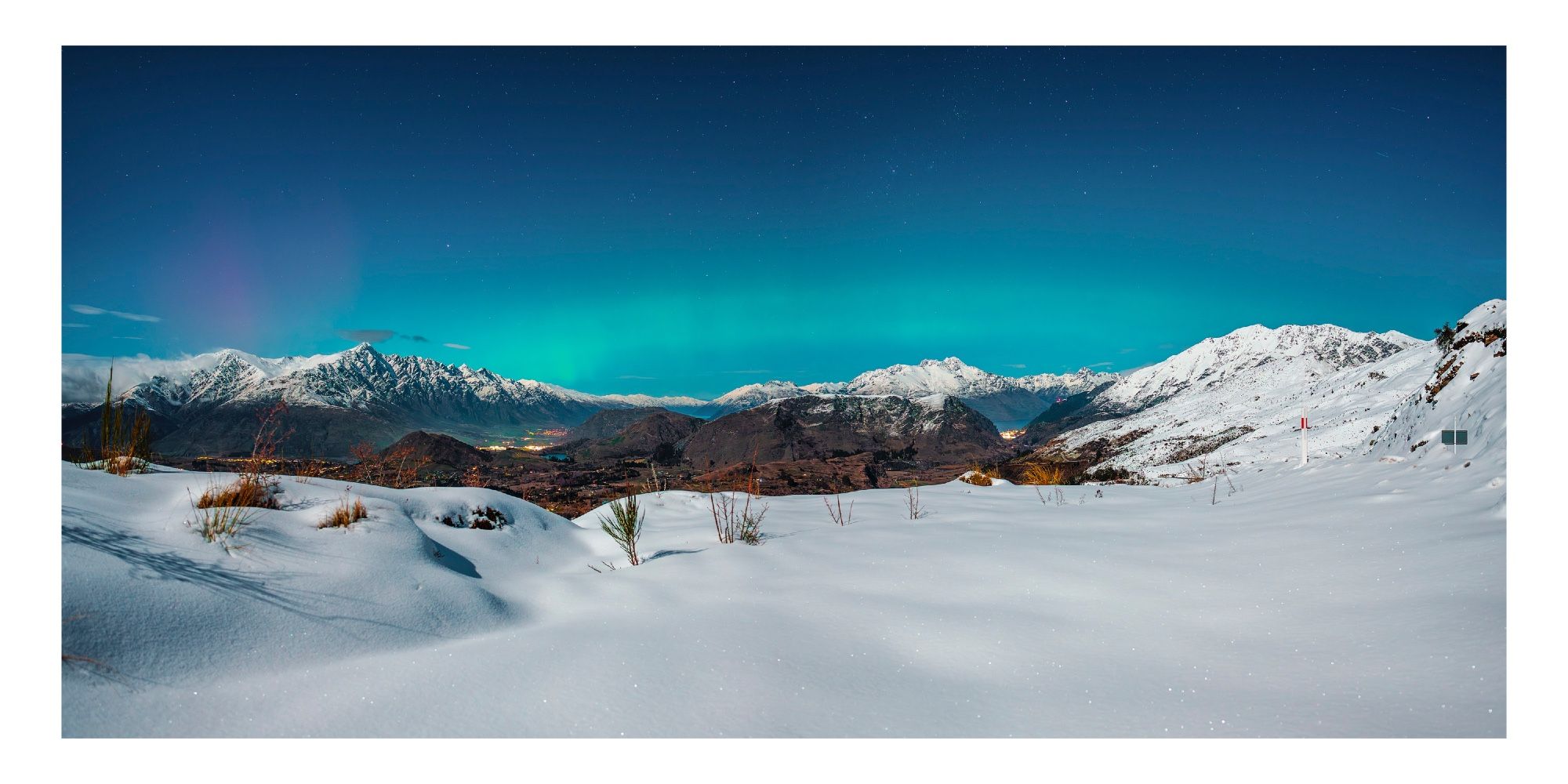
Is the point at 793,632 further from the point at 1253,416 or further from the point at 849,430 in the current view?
the point at 849,430

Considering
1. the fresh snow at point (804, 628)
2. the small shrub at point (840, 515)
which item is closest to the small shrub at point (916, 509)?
the small shrub at point (840, 515)

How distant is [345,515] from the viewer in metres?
3.11

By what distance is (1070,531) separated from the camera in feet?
13.1

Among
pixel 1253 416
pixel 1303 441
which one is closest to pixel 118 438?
pixel 1303 441

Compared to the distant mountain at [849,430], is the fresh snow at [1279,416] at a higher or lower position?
higher

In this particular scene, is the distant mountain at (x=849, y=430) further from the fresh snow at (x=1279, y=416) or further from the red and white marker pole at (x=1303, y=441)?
the red and white marker pole at (x=1303, y=441)

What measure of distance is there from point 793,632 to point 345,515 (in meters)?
2.58

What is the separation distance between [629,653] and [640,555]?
2140 mm

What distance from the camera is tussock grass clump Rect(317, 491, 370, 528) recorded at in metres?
3.05

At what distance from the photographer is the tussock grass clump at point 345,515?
305 centimetres

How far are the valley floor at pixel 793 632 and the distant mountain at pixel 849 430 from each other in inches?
2666

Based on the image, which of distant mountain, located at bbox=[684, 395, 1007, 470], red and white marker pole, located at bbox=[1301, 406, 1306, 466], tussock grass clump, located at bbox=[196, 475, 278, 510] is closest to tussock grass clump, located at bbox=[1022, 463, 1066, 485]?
red and white marker pole, located at bbox=[1301, 406, 1306, 466]

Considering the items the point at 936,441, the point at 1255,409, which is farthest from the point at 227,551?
the point at 936,441
